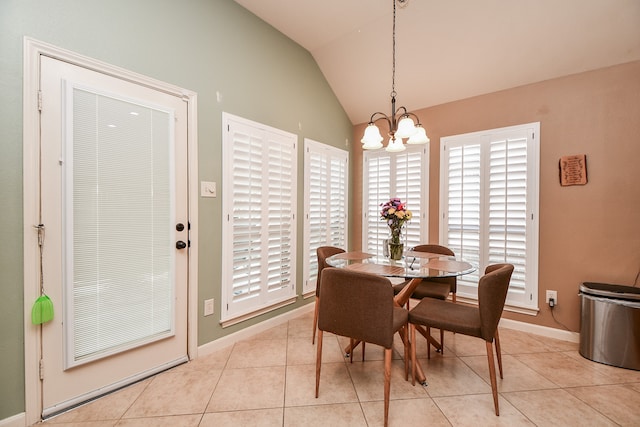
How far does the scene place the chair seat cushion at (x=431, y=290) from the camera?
249 cm

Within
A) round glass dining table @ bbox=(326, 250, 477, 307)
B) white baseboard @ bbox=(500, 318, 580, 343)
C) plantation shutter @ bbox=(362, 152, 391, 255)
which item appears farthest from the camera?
plantation shutter @ bbox=(362, 152, 391, 255)

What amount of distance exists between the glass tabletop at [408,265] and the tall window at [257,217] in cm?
79

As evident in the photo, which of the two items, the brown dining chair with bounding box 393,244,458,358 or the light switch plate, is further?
the brown dining chair with bounding box 393,244,458,358

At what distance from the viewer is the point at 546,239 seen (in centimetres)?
271

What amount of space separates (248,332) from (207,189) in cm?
143

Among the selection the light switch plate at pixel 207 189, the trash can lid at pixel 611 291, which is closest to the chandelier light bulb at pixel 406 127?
the light switch plate at pixel 207 189

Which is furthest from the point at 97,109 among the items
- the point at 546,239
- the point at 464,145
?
the point at 546,239

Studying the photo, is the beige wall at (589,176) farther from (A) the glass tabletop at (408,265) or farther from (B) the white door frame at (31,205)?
(B) the white door frame at (31,205)

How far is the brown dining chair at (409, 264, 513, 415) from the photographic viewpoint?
5.47ft

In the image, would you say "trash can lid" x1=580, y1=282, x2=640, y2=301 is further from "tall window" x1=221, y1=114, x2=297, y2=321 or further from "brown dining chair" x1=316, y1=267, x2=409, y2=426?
"tall window" x1=221, y1=114, x2=297, y2=321

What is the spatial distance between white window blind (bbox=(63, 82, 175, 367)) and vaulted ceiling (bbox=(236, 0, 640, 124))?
1631mm

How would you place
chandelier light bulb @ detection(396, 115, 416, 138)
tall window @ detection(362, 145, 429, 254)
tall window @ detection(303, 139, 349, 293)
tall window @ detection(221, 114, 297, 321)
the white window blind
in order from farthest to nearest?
tall window @ detection(362, 145, 429, 254), tall window @ detection(303, 139, 349, 293), tall window @ detection(221, 114, 297, 321), chandelier light bulb @ detection(396, 115, 416, 138), the white window blind

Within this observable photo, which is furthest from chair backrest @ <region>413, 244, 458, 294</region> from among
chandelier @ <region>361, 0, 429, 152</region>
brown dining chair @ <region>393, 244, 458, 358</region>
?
chandelier @ <region>361, 0, 429, 152</region>

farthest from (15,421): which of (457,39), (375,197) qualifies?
(457,39)
